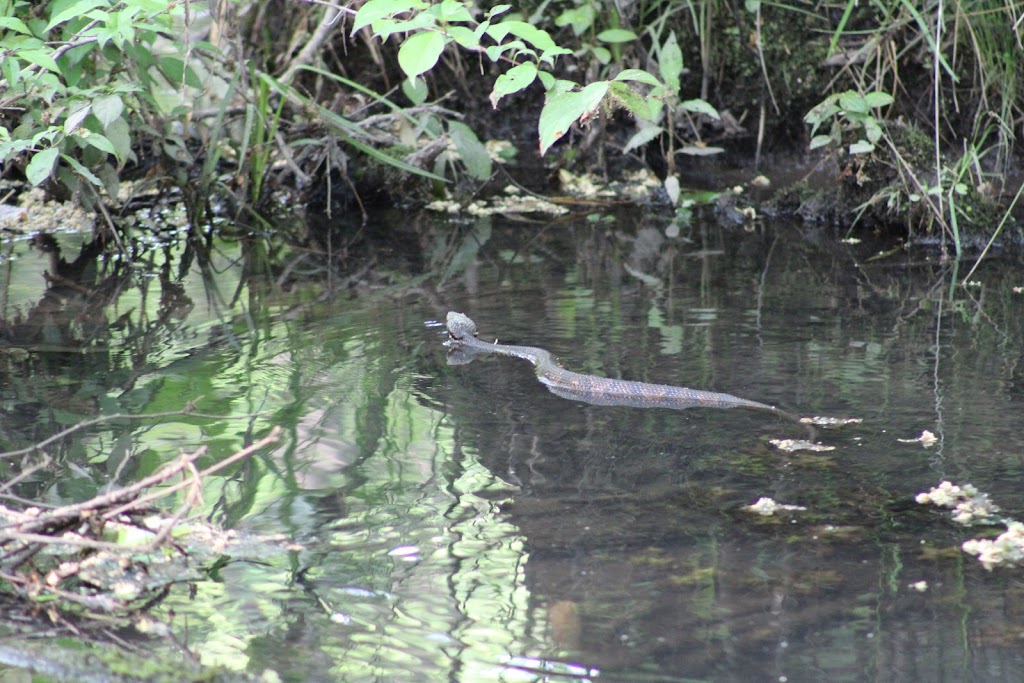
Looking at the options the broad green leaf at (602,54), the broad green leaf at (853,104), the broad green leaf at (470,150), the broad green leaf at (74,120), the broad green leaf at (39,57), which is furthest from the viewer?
the broad green leaf at (602,54)

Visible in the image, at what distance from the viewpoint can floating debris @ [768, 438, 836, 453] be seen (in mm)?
3916

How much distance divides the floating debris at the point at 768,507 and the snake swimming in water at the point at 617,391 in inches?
29.7

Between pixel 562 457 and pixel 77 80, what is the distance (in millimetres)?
3510

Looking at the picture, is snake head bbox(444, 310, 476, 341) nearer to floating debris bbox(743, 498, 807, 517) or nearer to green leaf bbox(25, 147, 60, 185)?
green leaf bbox(25, 147, 60, 185)

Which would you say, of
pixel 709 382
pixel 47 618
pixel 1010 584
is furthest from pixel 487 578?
pixel 709 382

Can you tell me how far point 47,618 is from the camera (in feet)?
9.66

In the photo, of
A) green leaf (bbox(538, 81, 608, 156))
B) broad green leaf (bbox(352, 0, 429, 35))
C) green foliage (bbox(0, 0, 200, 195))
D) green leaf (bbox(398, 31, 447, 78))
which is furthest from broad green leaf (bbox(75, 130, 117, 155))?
green leaf (bbox(538, 81, 608, 156))

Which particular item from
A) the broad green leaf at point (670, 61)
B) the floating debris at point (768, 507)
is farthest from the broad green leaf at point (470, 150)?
the floating debris at point (768, 507)

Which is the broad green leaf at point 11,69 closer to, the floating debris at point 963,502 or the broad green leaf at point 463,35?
the broad green leaf at point 463,35

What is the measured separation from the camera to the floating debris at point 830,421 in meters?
4.12

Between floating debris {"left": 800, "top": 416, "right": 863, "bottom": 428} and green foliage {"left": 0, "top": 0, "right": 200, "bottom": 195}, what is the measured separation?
2815 millimetres

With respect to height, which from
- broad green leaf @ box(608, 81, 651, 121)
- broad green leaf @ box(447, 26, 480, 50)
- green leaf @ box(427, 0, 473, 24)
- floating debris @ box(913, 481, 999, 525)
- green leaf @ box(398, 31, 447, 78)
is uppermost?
green leaf @ box(427, 0, 473, 24)

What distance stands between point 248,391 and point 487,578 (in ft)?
5.91

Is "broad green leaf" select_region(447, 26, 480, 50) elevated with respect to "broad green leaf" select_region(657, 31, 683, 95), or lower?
lower
